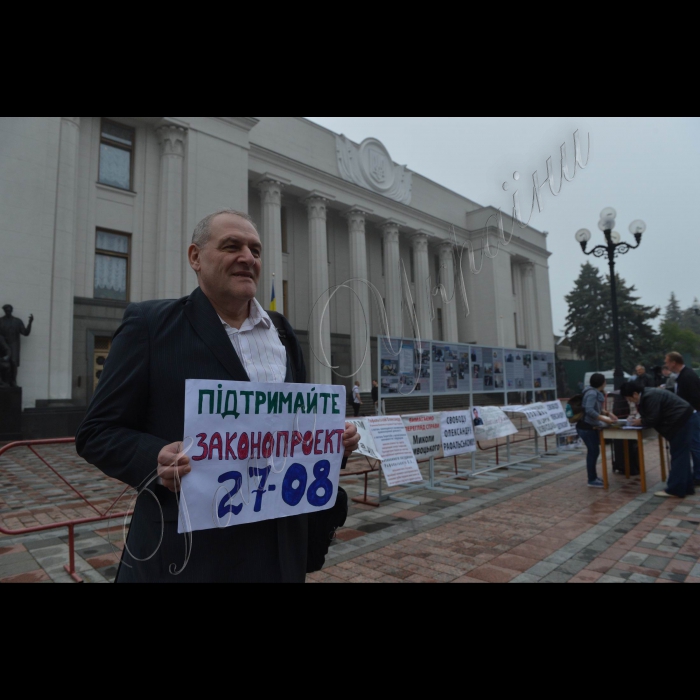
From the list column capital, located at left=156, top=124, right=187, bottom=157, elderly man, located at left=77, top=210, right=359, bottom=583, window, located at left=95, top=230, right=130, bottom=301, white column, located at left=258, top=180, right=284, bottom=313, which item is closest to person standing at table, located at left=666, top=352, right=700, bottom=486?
elderly man, located at left=77, top=210, right=359, bottom=583

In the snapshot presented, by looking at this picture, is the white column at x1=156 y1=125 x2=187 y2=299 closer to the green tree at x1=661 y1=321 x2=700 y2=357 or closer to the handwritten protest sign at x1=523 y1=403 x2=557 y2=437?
the handwritten protest sign at x1=523 y1=403 x2=557 y2=437

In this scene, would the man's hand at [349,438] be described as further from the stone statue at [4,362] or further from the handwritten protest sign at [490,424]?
the stone statue at [4,362]

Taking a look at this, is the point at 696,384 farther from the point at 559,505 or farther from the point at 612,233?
the point at 612,233

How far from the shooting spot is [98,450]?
1.44m

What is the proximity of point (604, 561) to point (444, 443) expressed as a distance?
3766 millimetres

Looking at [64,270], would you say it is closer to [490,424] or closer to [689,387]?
[490,424]

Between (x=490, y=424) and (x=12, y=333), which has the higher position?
(x=12, y=333)

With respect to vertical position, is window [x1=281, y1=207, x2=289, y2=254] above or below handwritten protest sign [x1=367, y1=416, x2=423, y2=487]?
above

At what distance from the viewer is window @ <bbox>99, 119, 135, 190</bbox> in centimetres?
1845

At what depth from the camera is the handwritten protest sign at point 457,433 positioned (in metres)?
7.91

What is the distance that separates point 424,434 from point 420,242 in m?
23.8

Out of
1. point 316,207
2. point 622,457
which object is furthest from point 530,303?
point 622,457

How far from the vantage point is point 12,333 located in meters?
14.3

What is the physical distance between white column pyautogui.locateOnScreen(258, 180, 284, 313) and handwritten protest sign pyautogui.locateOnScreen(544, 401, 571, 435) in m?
13.7
